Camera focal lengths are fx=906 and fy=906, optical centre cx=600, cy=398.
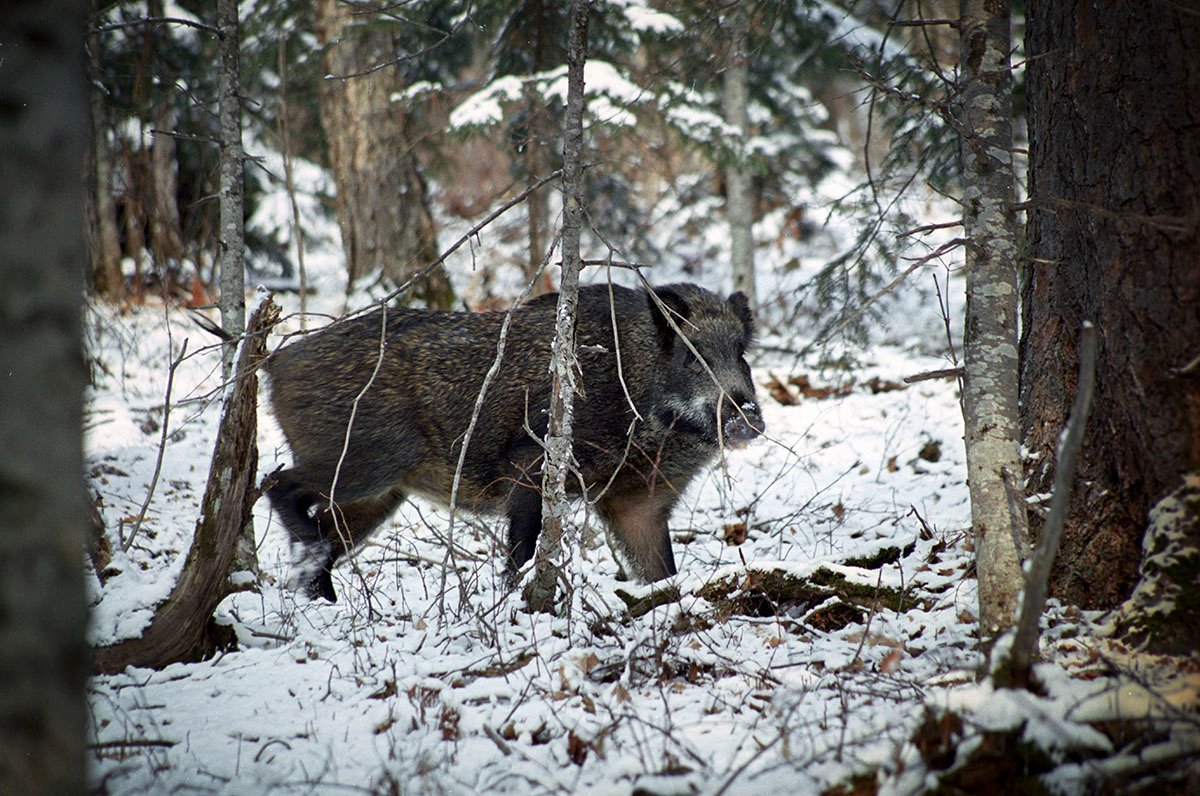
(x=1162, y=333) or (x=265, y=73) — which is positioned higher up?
(x=265, y=73)

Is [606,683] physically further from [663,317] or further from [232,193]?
[232,193]

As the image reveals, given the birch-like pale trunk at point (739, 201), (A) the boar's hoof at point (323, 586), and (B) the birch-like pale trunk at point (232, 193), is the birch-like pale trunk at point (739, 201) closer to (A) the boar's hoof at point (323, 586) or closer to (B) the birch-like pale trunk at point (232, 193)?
(B) the birch-like pale trunk at point (232, 193)

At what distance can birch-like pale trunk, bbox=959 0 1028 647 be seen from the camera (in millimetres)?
3301

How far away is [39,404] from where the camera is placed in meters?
1.75

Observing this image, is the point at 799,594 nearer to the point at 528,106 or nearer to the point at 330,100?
the point at 528,106

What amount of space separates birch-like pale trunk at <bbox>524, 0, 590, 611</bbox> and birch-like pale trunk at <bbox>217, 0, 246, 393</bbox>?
2.22 metres

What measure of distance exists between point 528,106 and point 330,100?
2.79 metres

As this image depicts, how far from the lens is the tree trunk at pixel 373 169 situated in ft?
34.2

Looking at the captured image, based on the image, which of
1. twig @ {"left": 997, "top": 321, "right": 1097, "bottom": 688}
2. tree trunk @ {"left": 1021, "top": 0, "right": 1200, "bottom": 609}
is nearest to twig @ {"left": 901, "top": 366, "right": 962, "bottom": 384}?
tree trunk @ {"left": 1021, "top": 0, "right": 1200, "bottom": 609}

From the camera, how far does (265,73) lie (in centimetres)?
1360

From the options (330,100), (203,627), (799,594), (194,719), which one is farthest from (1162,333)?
(330,100)

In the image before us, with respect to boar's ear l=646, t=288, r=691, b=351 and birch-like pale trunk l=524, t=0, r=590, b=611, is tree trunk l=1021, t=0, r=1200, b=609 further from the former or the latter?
boar's ear l=646, t=288, r=691, b=351

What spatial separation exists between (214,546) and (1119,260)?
3.74 m

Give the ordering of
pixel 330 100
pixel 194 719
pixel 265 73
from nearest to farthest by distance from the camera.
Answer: pixel 194 719 → pixel 330 100 → pixel 265 73
